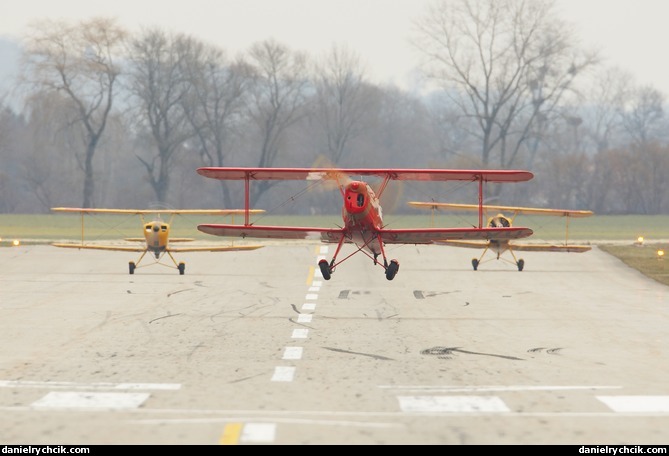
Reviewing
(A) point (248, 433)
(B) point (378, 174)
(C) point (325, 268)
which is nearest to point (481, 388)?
(A) point (248, 433)

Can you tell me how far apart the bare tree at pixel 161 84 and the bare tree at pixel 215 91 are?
27.6 inches

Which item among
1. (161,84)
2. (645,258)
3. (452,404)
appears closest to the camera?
(452,404)

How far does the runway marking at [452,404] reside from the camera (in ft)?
37.4

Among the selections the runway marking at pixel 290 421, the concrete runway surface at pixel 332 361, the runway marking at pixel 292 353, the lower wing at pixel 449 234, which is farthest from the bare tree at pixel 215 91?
the runway marking at pixel 290 421

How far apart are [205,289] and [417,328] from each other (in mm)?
10382

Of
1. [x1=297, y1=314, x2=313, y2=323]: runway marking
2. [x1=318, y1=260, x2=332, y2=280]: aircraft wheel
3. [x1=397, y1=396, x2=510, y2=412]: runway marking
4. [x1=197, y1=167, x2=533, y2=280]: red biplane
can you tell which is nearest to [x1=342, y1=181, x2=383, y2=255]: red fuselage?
[x1=197, y1=167, x2=533, y2=280]: red biplane

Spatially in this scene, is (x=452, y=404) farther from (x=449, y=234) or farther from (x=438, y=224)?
(x=438, y=224)

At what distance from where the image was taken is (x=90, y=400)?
11.9 metres

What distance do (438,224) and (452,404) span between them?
60915 mm

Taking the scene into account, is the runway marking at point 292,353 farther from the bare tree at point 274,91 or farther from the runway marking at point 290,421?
the bare tree at point 274,91

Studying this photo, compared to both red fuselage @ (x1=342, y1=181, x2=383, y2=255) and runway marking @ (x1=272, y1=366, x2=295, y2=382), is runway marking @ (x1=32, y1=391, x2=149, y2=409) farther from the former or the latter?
red fuselage @ (x1=342, y1=181, x2=383, y2=255)
